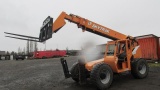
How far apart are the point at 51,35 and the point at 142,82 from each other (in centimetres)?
522

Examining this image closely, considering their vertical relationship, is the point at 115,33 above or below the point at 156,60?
above

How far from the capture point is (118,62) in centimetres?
1060

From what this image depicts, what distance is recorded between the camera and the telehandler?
9.19 m

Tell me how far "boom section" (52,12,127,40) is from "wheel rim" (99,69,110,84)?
98.0 inches

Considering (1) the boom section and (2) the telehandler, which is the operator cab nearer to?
(2) the telehandler

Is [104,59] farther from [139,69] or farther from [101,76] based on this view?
[139,69]

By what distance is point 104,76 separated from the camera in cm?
941

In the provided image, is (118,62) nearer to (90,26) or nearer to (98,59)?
(98,59)

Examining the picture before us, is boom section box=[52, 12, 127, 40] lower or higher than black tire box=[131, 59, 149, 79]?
higher

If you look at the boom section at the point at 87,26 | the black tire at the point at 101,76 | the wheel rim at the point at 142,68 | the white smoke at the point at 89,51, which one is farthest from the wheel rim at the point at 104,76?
the wheel rim at the point at 142,68

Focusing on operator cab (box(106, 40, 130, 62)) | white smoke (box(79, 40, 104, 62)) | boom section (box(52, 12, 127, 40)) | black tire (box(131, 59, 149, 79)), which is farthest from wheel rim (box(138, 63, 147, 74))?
white smoke (box(79, 40, 104, 62))

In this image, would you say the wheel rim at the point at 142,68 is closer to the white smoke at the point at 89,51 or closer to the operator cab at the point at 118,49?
the operator cab at the point at 118,49

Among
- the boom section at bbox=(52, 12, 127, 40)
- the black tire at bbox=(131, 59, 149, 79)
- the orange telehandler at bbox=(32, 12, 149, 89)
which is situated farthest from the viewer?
the black tire at bbox=(131, 59, 149, 79)

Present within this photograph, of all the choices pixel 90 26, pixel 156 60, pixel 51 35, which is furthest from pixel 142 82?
pixel 156 60
